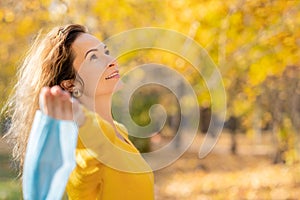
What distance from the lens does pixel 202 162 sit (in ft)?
53.4

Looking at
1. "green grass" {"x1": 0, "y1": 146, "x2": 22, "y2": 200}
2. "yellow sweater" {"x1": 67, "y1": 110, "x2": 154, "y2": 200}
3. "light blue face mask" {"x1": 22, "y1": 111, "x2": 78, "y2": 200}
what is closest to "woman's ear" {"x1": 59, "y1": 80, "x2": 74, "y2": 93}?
"yellow sweater" {"x1": 67, "y1": 110, "x2": 154, "y2": 200}

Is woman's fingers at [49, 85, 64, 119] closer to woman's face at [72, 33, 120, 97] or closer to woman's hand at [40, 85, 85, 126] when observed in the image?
woman's hand at [40, 85, 85, 126]

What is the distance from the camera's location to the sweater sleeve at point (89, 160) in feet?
6.22

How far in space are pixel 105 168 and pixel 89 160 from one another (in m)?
0.08

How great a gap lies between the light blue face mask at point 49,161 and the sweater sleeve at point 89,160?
59 millimetres

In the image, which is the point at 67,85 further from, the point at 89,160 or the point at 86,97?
the point at 89,160

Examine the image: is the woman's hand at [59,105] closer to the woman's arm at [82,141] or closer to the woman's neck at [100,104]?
the woman's arm at [82,141]

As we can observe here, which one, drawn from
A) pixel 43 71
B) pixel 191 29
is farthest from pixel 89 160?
pixel 191 29

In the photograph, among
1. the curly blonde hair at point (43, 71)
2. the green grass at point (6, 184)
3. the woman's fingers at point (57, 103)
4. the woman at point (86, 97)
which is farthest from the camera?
the green grass at point (6, 184)

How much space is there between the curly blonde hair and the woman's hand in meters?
0.32

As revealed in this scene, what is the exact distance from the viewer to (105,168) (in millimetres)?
2008

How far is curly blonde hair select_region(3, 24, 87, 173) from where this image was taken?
213 cm

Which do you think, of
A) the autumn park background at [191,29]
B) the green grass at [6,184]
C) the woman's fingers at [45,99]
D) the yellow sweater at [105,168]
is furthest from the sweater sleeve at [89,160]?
the green grass at [6,184]

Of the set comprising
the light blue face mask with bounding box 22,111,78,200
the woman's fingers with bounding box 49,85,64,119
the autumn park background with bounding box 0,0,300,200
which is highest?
the autumn park background with bounding box 0,0,300,200
